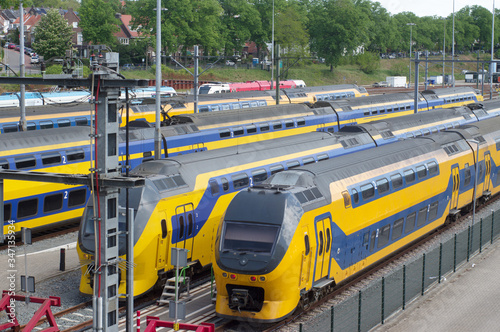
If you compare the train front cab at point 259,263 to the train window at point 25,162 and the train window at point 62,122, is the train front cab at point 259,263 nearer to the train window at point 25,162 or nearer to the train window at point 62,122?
the train window at point 25,162

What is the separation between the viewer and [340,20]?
395ft

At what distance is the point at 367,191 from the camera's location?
73.2 ft

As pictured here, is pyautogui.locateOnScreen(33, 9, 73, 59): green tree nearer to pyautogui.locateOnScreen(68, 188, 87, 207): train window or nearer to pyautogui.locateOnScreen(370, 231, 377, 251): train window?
pyautogui.locateOnScreen(68, 188, 87, 207): train window

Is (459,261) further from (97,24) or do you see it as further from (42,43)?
(97,24)

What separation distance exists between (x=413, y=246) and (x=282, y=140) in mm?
7022

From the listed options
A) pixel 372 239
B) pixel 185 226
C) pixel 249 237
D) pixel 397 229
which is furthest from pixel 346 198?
pixel 185 226

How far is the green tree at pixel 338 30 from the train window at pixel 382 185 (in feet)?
323

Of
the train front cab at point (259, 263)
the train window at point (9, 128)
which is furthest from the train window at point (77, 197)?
the train front cab at point (259, 263)

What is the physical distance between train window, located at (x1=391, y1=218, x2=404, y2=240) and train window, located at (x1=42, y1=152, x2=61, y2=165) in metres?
14.3

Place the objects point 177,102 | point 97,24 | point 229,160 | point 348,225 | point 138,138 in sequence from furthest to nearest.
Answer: point 97,24 → point 177,102 → point 138,138 → point 229,160 → point 348,225

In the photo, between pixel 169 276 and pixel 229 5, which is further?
pixel 229 5

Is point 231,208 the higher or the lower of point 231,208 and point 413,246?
the higher

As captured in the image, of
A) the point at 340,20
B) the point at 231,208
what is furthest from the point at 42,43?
the point at 231,208

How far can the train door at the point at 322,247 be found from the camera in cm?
1909
